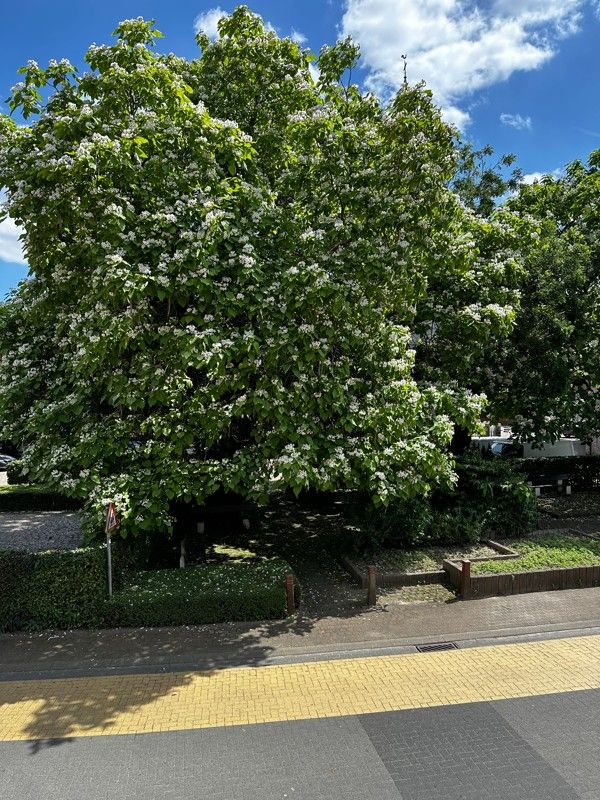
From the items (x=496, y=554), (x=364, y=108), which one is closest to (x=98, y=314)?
(x=364, y=108)

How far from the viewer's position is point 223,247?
9727 mm

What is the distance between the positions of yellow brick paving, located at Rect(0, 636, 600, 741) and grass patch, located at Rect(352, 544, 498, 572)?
3.52m

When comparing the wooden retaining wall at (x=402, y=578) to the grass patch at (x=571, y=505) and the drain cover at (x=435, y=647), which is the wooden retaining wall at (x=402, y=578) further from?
the grass patch at (x=571, y=505)

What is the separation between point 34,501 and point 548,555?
16.0 meters

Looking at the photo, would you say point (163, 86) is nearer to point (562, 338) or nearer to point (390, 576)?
point (390, 576)

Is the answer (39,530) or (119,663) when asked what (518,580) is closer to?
(119,663)

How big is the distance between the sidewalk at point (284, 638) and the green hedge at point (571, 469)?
11.7 meters

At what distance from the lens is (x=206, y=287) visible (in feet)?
29.5

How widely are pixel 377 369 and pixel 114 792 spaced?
7291 millimetres

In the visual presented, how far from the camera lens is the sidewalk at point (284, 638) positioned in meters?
8.47

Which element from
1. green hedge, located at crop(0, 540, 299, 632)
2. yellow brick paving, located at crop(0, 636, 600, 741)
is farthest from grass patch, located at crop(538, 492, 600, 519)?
green hedge, located at crop(0, 540, 299, 632)

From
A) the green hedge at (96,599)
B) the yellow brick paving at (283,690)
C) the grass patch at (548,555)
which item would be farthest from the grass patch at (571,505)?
the green hedge at (96,599)

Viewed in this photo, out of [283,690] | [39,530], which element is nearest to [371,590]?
[283,690]

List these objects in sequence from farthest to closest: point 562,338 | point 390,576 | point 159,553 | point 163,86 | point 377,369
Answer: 1. point 562,338
2. point 159,553
3. point 390,576
4. point 377,369
5. point 163,86
